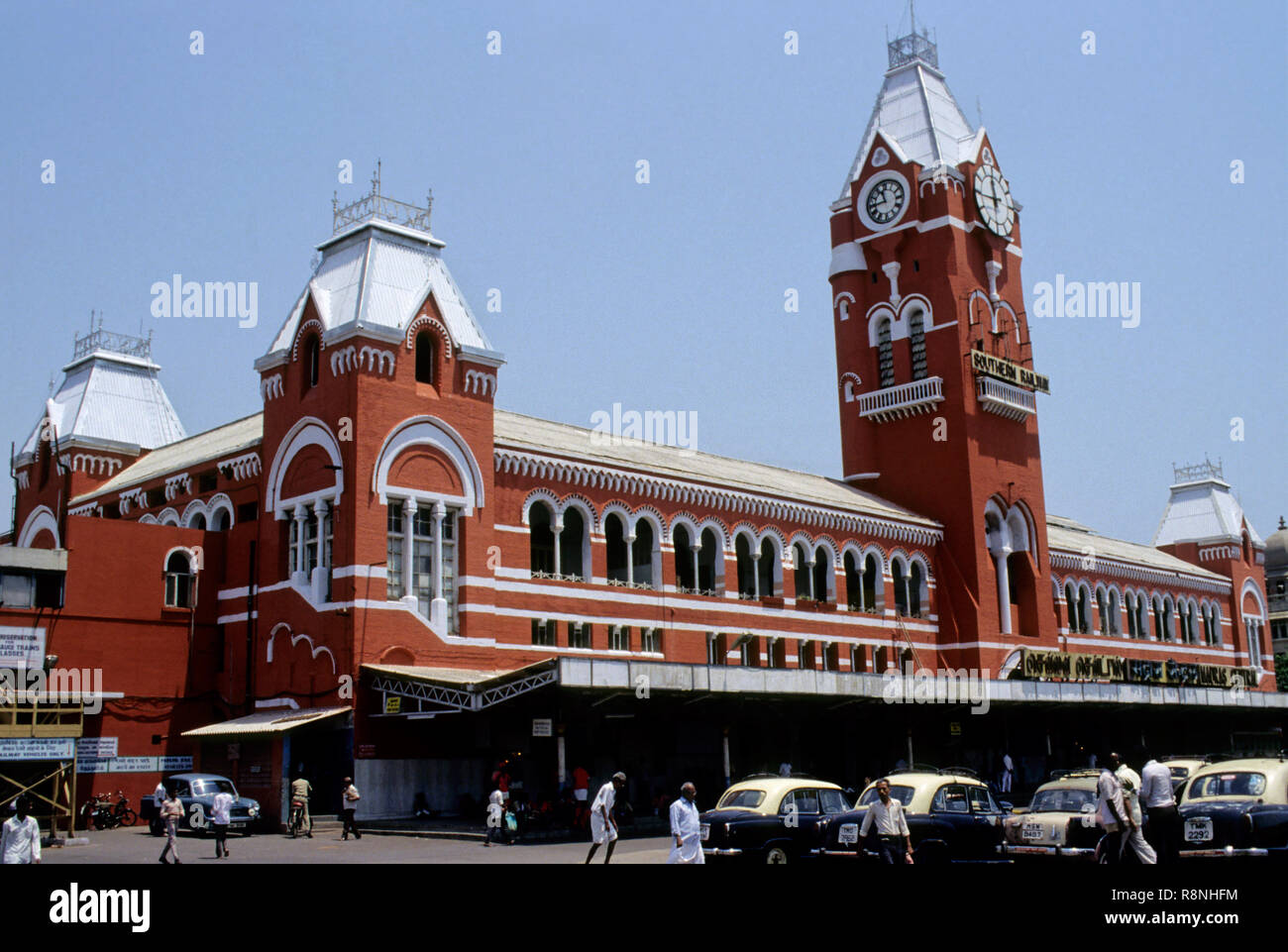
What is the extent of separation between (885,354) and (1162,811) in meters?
44.5

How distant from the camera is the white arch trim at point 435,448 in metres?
39.1

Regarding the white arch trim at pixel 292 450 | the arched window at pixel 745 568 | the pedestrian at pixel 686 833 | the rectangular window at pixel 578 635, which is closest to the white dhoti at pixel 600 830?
the pedestrian at pixel 686 833

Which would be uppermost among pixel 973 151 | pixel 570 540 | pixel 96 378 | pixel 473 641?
pixel 973 151

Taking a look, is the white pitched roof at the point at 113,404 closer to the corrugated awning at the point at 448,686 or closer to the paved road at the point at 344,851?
the corrugated awning at the point at 448,686

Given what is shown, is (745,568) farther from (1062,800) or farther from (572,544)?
(1062,800)

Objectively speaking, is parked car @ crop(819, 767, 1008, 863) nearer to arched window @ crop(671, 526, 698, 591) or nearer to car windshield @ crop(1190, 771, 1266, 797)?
car windshield @ crop(1190, 771, 1266, 797)

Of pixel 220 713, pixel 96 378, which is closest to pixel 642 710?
pixel 220 713

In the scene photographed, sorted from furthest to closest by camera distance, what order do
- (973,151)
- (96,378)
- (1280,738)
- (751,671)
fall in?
(1280,738)
(973,151)
(96,378)
(751,671)

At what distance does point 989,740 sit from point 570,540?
20049 millimetres

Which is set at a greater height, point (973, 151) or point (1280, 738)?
point (973, 151)

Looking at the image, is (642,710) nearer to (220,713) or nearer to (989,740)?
(220,713)

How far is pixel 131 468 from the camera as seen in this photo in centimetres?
5441

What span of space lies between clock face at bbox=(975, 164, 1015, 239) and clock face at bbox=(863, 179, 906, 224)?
12.0ft

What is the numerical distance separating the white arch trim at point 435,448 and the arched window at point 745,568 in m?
13.1
